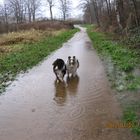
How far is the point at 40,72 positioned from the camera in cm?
1162

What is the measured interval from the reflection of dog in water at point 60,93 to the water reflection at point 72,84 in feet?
0.59

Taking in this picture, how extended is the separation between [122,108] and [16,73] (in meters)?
5.76

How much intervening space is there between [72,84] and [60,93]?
3.46ft

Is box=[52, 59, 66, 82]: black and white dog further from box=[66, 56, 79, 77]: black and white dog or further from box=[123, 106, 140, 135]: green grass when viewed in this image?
box=[123, 106, 140, 135]: green grass

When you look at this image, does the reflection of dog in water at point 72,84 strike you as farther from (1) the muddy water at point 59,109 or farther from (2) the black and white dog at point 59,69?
(2) the black and white dog at point 59,69

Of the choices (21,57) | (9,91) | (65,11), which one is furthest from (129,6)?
(65,11)

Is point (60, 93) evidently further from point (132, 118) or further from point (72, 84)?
point (132, 118)

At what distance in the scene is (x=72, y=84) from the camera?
9570 mm

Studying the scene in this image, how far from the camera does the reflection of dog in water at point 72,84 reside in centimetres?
883

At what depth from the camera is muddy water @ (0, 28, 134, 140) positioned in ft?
18.5

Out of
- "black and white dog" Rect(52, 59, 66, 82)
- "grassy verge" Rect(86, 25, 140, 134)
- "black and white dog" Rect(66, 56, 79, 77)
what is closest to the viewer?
"grassy verge" Rect(86, 25, 140, 134)

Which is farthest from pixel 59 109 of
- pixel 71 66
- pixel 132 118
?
pixel 71 66

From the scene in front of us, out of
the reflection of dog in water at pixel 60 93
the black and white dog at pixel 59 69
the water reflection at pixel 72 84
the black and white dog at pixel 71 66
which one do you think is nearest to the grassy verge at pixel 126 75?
the water reflection at pixel 72 84

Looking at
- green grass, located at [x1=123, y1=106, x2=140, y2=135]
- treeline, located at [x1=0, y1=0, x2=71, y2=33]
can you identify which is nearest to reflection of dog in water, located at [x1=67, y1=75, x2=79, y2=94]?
green grass, located at [x1=123, y1=106, x2=140, y2=135]
